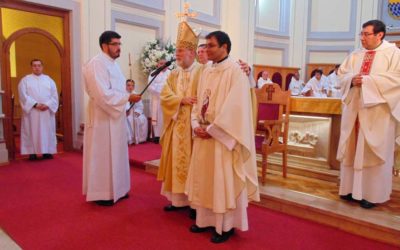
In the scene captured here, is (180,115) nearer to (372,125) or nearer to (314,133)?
(372,125)

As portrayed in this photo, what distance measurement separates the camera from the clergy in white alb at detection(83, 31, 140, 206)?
12.0 ft

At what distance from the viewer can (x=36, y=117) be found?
6.06m

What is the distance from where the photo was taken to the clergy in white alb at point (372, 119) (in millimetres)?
3322

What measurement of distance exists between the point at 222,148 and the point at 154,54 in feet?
16.8

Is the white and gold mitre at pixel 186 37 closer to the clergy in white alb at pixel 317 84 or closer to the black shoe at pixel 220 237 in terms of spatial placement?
the black shoe at pixel 220 237

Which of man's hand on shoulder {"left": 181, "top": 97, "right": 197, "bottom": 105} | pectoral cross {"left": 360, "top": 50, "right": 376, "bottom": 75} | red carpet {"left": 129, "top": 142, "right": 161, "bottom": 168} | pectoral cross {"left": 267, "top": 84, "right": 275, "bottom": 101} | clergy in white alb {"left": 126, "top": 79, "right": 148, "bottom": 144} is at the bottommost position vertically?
red carpet {"left": 129, "top": 142, "right": 161, "bottom": 168}

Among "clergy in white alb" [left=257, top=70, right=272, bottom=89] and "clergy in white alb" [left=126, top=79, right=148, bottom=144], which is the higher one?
"clergy in white alb" [left=257, top=70, right=272, bottom=89]

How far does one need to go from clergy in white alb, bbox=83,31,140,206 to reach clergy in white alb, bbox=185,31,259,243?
43.5 inches

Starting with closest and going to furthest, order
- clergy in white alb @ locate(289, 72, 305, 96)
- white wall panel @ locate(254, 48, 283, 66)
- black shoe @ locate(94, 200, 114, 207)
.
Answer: black shoe @ locate(94, 200, 114, 207) → clergy in white alb @ locate(289, 72, 305, 96) → white wall panel @ locate(254, 48, 283, 66)

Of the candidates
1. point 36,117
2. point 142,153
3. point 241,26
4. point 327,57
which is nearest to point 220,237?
point 142,153

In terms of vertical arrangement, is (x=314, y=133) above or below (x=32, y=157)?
above

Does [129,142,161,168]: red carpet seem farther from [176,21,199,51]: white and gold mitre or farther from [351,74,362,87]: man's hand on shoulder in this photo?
[351,74,362,87]: man's hand on shoulder

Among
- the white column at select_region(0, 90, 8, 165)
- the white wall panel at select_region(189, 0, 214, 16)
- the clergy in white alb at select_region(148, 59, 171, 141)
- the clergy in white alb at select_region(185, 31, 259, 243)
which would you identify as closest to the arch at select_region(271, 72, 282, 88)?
the white wall panel at select_region(189, 0, 214, 16)

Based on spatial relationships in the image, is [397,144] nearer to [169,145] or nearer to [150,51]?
[169,145]
